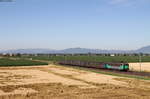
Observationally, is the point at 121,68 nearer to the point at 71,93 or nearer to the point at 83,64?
the point at 83,64

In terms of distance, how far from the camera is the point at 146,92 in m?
35.2

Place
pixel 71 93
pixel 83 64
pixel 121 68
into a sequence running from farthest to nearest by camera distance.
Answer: pixel 83 64
pixel 121 68
pixel 71 93

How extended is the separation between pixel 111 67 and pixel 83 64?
73.8 feet

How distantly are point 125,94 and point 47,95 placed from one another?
11.3m

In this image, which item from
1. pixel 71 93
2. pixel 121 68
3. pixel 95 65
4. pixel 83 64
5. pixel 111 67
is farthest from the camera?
pixel 83 64

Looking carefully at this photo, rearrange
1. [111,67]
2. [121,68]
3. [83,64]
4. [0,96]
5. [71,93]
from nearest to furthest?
[0,96], [71,93], [121,68], [111,67], [83,64]

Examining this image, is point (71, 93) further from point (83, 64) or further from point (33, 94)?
point (83, 64)

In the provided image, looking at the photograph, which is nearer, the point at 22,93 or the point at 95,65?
the point at 22,93

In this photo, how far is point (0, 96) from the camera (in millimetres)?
31906

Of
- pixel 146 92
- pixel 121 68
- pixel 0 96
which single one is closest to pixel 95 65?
pixel 121 68

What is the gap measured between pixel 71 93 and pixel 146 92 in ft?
37.8

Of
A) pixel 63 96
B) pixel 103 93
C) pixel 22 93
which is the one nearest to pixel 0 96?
pixel 22 93

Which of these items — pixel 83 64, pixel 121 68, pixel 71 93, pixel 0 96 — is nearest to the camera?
pixel 0 96

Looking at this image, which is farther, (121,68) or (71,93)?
(121,68)
